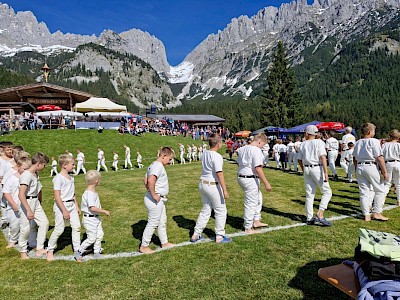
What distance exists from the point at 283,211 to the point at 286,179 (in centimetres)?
619

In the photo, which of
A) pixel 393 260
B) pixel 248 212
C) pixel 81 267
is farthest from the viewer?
pixel 248 212

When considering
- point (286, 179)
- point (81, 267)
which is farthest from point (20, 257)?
point (286, 179)

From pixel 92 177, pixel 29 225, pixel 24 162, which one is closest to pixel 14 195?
pixel 29 225

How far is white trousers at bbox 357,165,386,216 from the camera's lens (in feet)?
23.4

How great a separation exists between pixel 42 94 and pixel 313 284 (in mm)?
45261

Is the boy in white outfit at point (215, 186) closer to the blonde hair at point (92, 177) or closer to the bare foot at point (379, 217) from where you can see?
the blonde hair at point (92, 177)

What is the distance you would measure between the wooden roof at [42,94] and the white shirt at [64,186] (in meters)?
38.2

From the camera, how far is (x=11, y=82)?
11050 centimetres

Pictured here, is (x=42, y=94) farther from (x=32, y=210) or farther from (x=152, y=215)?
(x=152, y=215)

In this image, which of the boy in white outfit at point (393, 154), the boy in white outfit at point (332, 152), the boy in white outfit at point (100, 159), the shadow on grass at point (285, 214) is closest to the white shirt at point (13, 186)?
the shadow on grass at point (285, 214)

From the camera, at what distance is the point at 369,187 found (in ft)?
24.0

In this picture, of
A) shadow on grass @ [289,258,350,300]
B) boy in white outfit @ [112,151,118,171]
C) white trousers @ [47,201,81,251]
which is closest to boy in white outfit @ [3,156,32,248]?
white trousers @ [47,201,81,251]

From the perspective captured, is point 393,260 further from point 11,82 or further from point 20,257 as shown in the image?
point 11,82

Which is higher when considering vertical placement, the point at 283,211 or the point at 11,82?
the point at 11,82
